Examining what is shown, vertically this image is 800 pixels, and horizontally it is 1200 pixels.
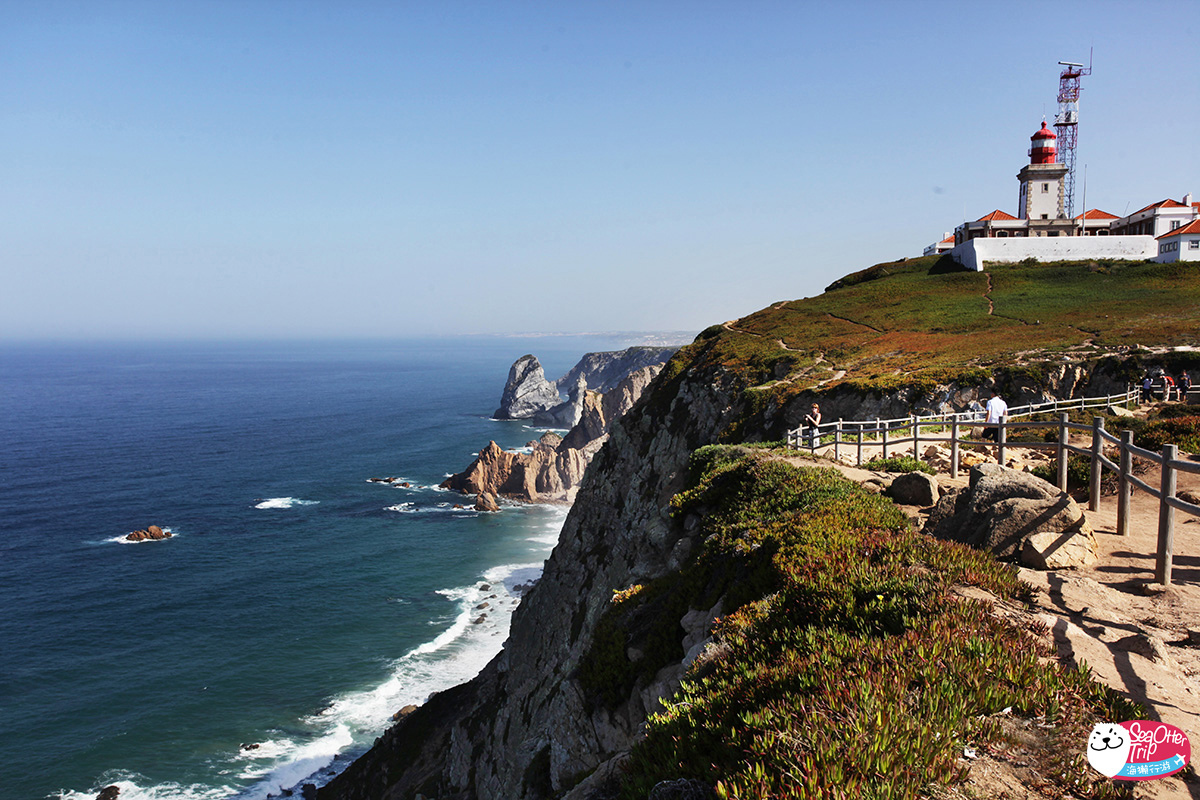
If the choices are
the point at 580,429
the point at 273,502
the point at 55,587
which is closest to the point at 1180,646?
the point at 55,587

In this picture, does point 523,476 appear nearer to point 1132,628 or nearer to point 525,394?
point 525,394

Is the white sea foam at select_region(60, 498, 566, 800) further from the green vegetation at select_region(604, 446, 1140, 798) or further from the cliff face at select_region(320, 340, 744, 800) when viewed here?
the green vegetation at select_region(604, 446, 1140, 798)

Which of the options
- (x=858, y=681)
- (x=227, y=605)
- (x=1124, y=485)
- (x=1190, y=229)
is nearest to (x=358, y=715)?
(x=227, y=605)

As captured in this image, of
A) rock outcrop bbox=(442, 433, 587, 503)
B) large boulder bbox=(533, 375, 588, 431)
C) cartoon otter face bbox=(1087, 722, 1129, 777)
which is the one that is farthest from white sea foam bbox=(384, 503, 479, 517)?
cartoon otter face bbox=(1087, 722, 1129, 777)

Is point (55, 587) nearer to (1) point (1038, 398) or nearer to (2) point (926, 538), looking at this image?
(2) point (926, 538)

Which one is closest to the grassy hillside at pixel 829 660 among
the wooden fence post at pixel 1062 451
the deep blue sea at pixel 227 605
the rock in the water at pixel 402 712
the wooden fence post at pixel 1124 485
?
the wooden fence post at pixel 1124 485

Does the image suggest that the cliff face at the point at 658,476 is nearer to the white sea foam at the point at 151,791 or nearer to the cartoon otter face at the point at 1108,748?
the cartoon otter face at the point at 1108,748
